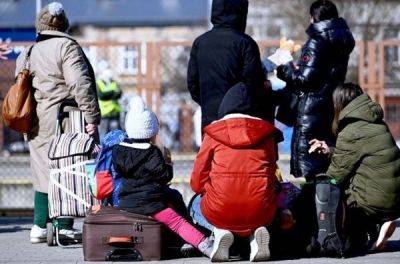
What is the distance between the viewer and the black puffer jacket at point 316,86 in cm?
966

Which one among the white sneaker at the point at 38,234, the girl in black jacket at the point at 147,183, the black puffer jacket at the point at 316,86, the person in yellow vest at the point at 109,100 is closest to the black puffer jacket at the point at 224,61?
the black puffer jacket at the point at 316,86

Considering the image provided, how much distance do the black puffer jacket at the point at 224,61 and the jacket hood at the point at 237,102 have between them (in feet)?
1.45

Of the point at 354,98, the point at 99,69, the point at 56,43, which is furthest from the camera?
the point at 99,69

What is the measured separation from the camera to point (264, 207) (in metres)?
8.64

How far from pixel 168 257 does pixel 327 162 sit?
1609 millimetres

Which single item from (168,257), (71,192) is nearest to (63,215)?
(71,192)

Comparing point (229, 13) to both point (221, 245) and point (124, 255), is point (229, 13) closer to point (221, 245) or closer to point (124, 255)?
point (221, 245)

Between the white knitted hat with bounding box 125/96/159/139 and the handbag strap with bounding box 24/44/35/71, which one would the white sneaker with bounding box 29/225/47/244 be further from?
the white knitted hat with bounding box 125/96/159/139

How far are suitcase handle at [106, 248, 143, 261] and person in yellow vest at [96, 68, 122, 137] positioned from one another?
29.5ft

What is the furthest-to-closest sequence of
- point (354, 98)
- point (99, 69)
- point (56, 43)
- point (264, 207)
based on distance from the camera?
point (99, 69)
point (56, 43)
point (354, 98)
point (264, 207)

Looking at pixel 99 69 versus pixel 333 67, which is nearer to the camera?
pixel 333 67

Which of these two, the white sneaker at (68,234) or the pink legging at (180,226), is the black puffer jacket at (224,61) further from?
the white sneaker at (68,234)

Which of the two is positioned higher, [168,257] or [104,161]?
[104,161]

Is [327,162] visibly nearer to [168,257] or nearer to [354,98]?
[354,98]
